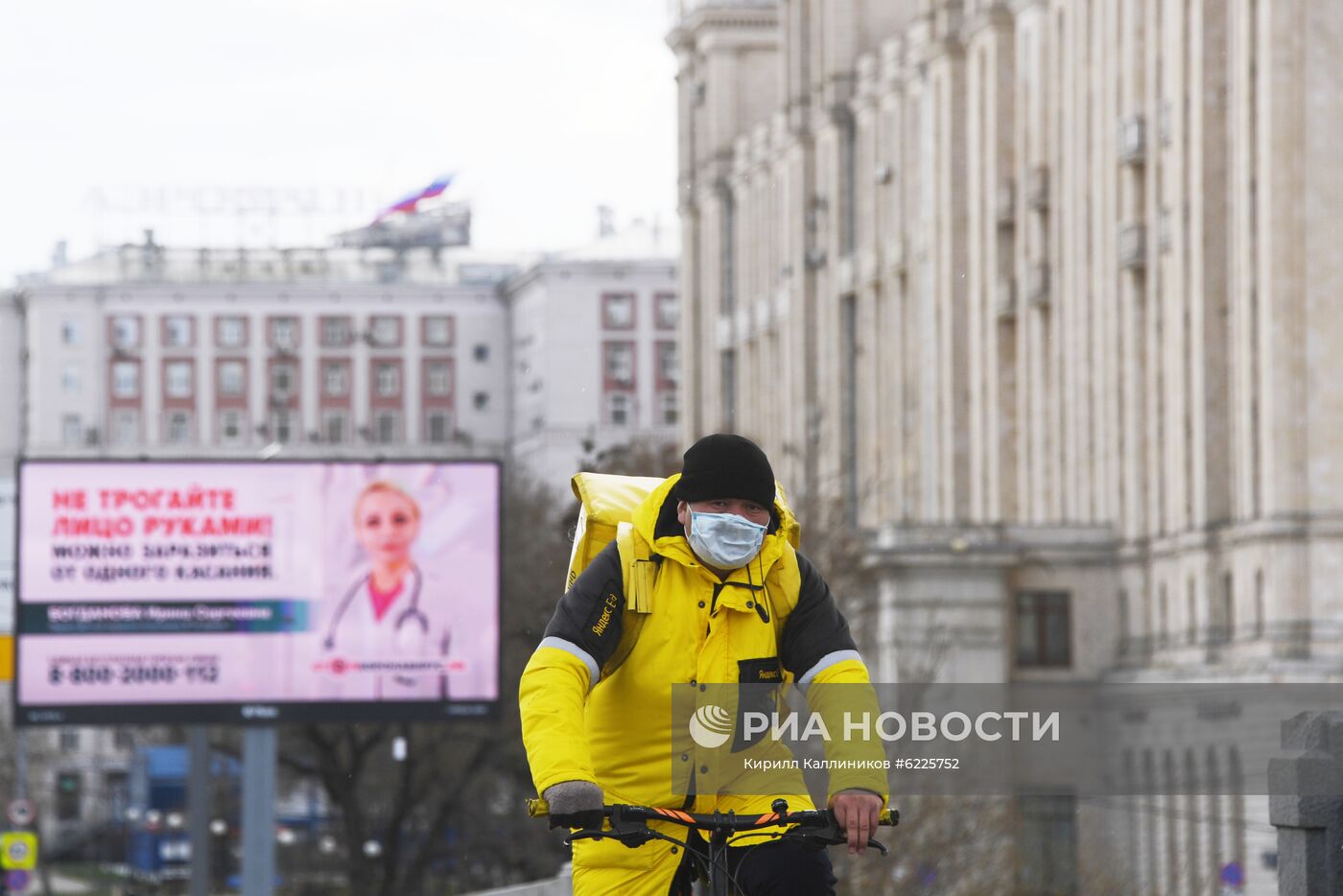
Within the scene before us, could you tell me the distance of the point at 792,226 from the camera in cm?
7800

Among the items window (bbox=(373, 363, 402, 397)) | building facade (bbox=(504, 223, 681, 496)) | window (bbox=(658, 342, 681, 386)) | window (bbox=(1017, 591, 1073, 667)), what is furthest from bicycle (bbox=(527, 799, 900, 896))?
window (bbox=(373, 363, 402, 397))

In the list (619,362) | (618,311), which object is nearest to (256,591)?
(618,311)

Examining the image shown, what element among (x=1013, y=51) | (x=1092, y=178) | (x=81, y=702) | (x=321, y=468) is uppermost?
(x=1013, y=51)

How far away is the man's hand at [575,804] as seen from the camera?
5.54 m

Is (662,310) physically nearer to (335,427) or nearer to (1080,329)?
(335,427)

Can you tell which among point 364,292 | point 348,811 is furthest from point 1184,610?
point 364,292

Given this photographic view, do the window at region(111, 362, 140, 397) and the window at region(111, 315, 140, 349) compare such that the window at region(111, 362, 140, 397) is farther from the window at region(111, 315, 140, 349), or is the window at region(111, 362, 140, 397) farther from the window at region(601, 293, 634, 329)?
the window at region(601, 293, 634, 329)

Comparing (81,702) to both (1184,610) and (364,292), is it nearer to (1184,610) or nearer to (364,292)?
(1184,610)

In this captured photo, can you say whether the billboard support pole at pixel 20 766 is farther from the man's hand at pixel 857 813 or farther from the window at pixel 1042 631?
the man's hand at pixel 857 813

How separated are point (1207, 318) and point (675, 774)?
137 feet

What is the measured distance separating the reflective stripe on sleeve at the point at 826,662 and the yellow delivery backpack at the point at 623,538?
137mm

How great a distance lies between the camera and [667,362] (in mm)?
126125

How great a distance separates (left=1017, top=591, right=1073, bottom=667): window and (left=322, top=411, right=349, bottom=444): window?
278 feet

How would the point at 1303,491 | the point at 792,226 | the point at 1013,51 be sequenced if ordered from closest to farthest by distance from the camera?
1. the point at 1303,491
2. the point at 1013,51
3. the point at 792,226
